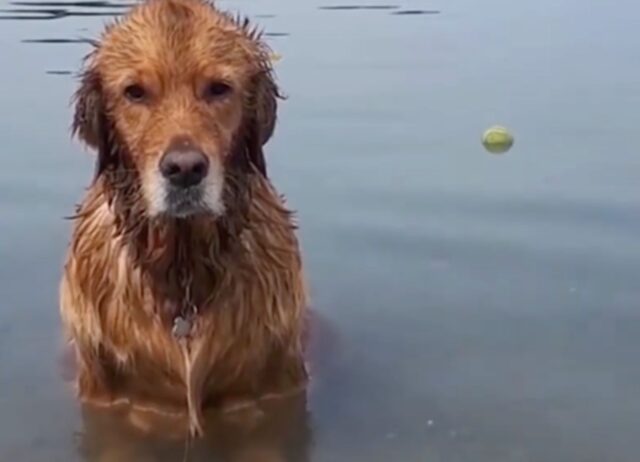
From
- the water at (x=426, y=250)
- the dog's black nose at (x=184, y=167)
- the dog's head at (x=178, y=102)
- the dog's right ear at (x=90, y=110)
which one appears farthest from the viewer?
the water at (x=426, y=250)

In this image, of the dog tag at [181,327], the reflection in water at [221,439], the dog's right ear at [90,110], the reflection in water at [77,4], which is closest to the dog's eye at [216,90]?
the dog's right ear at [90,110]

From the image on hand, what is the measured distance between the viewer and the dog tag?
5.87 metres

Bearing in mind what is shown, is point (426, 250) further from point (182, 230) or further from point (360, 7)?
point (360, 7)

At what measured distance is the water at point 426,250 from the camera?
612cm

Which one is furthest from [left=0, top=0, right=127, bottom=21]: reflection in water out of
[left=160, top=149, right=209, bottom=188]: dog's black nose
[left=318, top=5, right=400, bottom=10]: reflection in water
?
[left=160, top=149, right=209, bottom=188]: dog's black nose

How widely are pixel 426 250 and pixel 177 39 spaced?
307 cm

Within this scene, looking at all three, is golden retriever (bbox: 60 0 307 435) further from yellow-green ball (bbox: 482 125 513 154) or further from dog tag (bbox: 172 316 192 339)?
yellow-green ball (bbox: 482 125 513 154)

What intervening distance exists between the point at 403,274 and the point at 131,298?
2235 mm

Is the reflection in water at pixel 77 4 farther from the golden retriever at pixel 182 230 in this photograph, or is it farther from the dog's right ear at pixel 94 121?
the dog's right ear at pixel 94 121

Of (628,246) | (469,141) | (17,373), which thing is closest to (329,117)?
(469,141)

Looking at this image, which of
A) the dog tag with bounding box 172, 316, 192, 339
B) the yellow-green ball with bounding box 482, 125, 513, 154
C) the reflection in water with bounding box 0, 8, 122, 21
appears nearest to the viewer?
the dog tag with bounding box 172, 316, 192, 339

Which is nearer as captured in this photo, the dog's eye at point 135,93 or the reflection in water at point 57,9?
the dog's eye at point 135,93

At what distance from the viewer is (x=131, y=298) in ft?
19.4

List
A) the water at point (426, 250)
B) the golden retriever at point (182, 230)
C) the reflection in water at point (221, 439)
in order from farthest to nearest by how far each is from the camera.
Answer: the water at point (426, 250) < the reflection in water at point (221, 439) < the golden retriever at point (182, 230)
